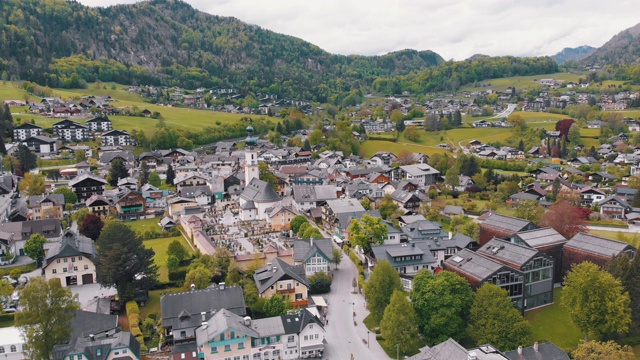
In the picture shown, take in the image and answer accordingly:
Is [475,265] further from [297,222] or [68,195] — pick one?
[68,195]

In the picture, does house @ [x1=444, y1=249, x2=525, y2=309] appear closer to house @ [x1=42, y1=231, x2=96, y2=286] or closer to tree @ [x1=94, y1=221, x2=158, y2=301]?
tree @ [x1=94, y1=221, x2=158, y2=301]

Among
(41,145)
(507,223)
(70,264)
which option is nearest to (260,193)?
(70,264)

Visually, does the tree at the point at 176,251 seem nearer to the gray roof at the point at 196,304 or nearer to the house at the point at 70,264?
the house at the point at 70,264

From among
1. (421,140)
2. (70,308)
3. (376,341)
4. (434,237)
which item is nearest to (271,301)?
(376,341)

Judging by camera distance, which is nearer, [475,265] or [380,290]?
[380,290]

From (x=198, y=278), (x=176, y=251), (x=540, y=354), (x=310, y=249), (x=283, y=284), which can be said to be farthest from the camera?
(x=176, y=251)

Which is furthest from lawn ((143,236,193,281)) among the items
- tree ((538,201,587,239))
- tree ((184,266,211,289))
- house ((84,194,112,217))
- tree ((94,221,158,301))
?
tree ((538,201,587,239))
